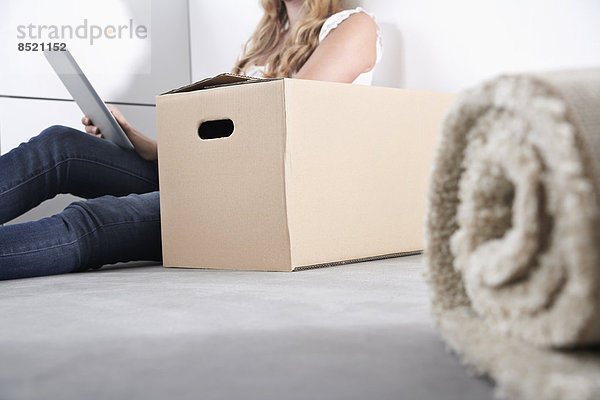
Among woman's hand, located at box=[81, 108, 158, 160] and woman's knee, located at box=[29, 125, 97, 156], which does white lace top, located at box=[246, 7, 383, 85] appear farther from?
woman's knee, located at box=[29, 125, 97, 156]

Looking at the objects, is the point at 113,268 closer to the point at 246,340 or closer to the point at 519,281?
the point at 246,340

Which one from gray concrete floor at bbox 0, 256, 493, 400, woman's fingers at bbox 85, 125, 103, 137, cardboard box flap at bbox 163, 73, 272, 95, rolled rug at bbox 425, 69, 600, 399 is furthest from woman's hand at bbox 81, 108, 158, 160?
rolled rug at bbox 425, 69, 600, 399

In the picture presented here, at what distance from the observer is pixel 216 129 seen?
3.69 feet

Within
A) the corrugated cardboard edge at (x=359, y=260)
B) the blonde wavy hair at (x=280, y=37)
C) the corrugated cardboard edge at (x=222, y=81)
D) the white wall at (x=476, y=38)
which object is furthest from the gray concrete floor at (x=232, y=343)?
the blonde wavy hair at (x=280, y=37)

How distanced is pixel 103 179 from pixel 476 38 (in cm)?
78

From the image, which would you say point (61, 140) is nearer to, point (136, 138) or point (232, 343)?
point (136, 138)

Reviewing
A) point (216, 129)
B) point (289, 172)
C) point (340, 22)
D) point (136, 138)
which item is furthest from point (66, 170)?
point (340, 22)

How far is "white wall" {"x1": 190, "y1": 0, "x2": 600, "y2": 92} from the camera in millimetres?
1070

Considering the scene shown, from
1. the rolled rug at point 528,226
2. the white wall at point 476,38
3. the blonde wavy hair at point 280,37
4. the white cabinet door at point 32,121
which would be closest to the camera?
the rolled rug at point 528,226

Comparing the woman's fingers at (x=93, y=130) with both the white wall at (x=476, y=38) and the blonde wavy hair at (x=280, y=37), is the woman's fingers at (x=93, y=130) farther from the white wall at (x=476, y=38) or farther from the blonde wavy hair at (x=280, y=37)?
the white wall at (x=476, y=38)

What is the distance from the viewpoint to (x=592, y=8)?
104cm

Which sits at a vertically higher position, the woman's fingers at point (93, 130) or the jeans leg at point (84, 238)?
the woman's fingers at point (93, 130)

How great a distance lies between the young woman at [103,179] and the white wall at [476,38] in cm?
10

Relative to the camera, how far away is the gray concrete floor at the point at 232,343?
38cm
